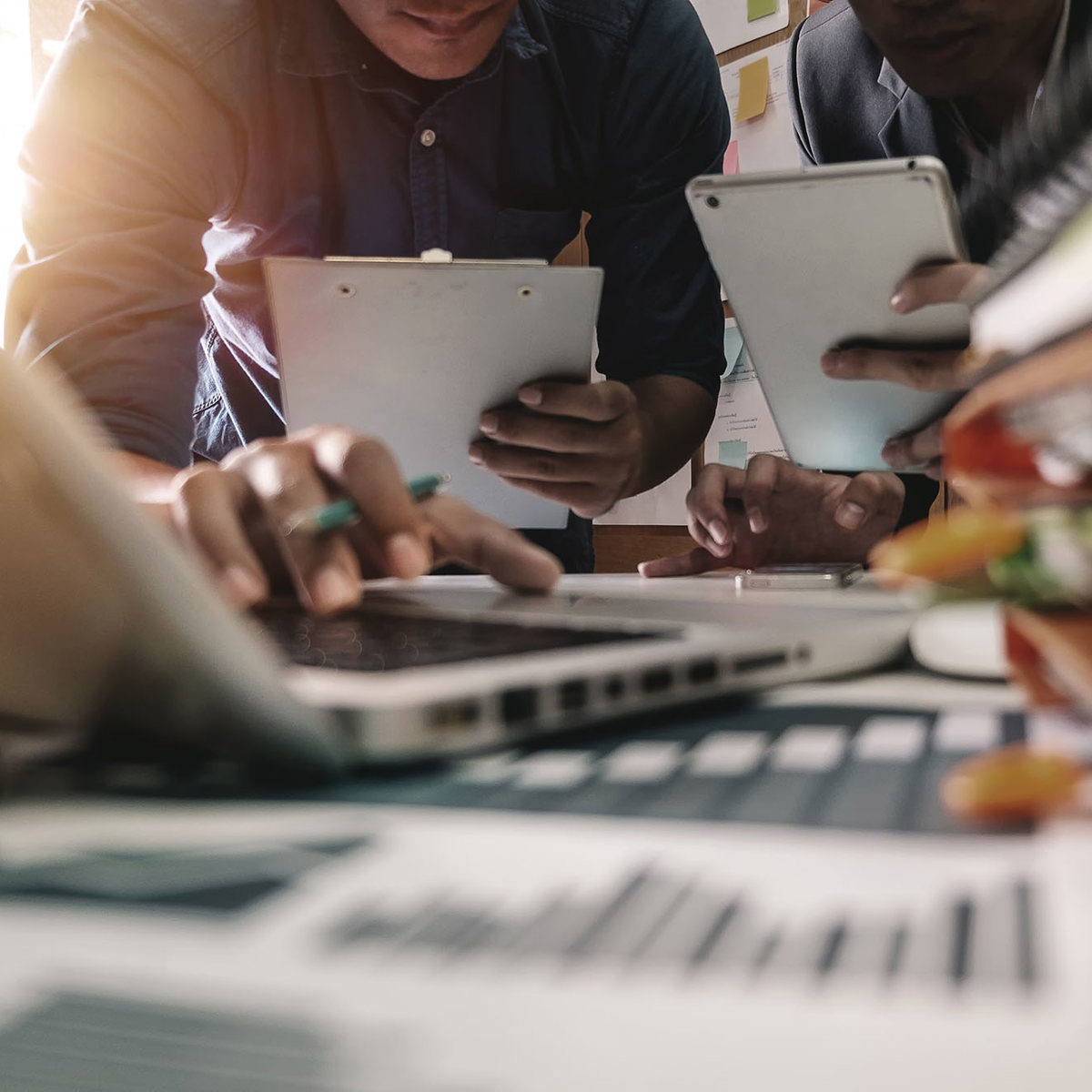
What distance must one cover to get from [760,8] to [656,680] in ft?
6.51

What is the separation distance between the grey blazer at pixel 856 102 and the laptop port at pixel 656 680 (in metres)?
1.04

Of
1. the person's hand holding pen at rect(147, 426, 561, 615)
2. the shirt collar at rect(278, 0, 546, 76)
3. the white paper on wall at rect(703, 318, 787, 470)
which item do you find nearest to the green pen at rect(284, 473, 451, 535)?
the person's hand holding pen at rect(147, 426, 561, 615)

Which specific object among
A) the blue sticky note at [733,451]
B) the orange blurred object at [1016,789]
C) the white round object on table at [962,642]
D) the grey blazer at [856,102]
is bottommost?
the blue sticky note at [733,451]

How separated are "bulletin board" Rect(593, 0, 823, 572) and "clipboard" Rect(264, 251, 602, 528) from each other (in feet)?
3.97

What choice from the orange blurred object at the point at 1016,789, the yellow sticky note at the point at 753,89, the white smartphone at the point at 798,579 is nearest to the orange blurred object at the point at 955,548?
the orange blurred object at the point at 1016,789

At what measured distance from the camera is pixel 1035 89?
3.60 ft

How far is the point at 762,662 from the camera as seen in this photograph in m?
0.35

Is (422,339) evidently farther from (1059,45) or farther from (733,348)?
(733,348)

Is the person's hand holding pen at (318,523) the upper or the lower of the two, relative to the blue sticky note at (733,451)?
upper

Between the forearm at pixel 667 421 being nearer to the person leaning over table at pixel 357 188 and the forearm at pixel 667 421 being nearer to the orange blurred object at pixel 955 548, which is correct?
the person leaning over table at pixel 357 188

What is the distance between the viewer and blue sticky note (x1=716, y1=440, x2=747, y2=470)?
2.03 m

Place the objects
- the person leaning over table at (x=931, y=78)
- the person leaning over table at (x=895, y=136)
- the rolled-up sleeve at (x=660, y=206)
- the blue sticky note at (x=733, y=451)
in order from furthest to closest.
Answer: the blue sticky note at (x=733, y=451)
the rolled-up sleeve at (x=660, y=206)
the person leaning over table at (x=931, y=78)
the person leaning over table at (x=895, y=136)

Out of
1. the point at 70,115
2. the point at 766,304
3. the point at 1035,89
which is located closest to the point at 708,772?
the point at 766,304

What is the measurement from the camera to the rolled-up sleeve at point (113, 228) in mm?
915
